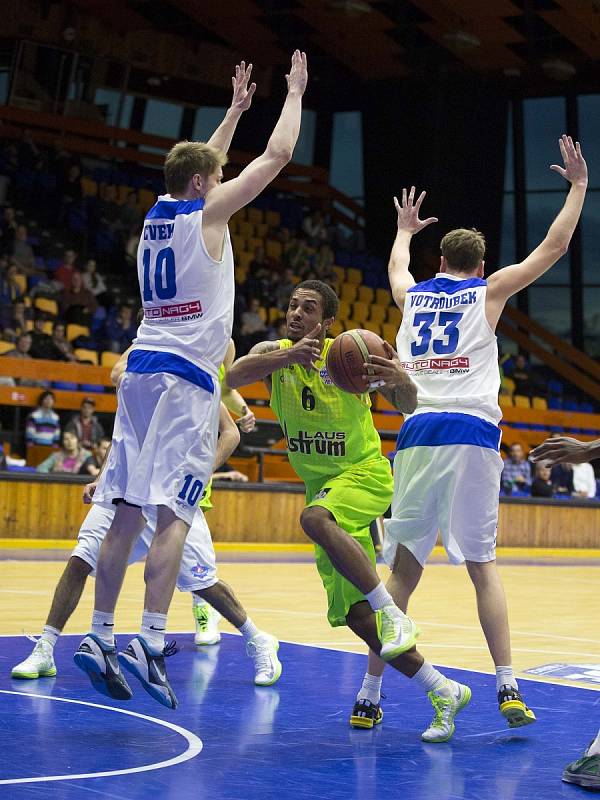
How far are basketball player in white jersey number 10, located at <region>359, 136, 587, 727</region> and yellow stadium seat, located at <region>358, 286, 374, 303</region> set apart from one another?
54.9ft

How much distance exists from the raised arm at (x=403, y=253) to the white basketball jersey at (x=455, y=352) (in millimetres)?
237

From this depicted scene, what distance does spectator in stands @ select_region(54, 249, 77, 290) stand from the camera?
16359 millimetres

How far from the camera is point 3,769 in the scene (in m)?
3.66

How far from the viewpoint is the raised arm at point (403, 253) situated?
523 cm

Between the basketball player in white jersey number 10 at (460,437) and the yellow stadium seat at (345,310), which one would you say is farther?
the yellow stadium seat at (345,310)

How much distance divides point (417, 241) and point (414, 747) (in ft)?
67.1

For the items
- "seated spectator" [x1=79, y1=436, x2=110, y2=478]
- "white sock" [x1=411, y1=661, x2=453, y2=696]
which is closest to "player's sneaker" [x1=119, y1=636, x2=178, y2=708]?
"white sock" [x1=411, y1=661, x2=453, y2=696]

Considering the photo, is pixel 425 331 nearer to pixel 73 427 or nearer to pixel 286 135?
pixel 286 135

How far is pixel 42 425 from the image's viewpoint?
13156 millimetres

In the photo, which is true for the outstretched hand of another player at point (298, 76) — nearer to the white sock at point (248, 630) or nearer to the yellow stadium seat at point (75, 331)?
the white sock at point (248, 630)

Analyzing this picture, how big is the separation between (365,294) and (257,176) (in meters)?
17.4

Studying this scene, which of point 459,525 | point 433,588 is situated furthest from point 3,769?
point 433,588

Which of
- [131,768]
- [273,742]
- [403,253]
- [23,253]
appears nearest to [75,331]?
[23,253]

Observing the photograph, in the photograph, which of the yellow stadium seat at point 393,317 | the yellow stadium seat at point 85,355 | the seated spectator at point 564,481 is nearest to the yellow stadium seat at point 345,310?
the yellow stadium seat at point 393,317
